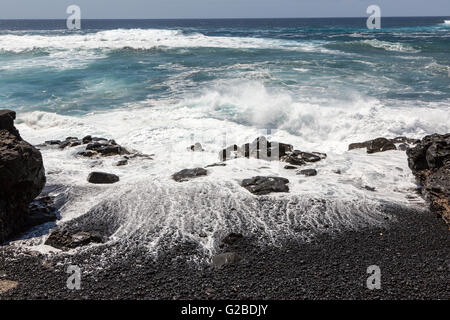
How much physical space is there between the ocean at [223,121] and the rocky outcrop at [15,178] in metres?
0.54

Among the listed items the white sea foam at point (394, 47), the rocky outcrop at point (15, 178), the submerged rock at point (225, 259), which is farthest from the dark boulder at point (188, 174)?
the white sea foam at point (394, 47)

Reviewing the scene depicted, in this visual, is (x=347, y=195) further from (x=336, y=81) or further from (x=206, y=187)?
(x=336, y=81)

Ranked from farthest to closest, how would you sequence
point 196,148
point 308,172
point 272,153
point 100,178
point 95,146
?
point 196,148, point 95,146, point 272,153, point 308,172, point 100,178

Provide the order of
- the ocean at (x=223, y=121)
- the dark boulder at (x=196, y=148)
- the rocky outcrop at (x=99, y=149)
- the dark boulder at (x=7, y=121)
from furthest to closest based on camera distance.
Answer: the dark boulder at (x=196, y=148) < the rocky outcrop at (x=99, y=149) < the ocean at (x=223, y=121) < the dark boulder at (x=7, y=121)

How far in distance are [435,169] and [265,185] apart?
2.96 metres

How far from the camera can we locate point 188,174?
25.7 feet

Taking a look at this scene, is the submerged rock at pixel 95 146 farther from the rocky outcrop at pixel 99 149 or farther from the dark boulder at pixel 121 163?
the dark boulder at pixel 121 163

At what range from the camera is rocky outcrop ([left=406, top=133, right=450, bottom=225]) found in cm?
599

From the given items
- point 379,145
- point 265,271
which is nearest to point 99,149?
point 265,271

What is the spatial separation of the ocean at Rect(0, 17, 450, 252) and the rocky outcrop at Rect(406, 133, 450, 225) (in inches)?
17.7

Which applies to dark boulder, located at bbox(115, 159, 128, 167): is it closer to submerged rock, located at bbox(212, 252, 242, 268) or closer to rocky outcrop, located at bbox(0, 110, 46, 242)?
rocky outcrop, located at bbox(0, 110, 46, 242)

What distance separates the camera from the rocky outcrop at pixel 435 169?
236 inches

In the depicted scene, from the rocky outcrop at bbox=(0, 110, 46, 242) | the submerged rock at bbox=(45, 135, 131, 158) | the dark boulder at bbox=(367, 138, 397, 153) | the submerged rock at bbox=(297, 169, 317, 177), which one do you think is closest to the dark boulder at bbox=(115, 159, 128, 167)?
the submerged rock at bbox=(45, 135, 131, 158)

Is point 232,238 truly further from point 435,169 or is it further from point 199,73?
point 199,73
